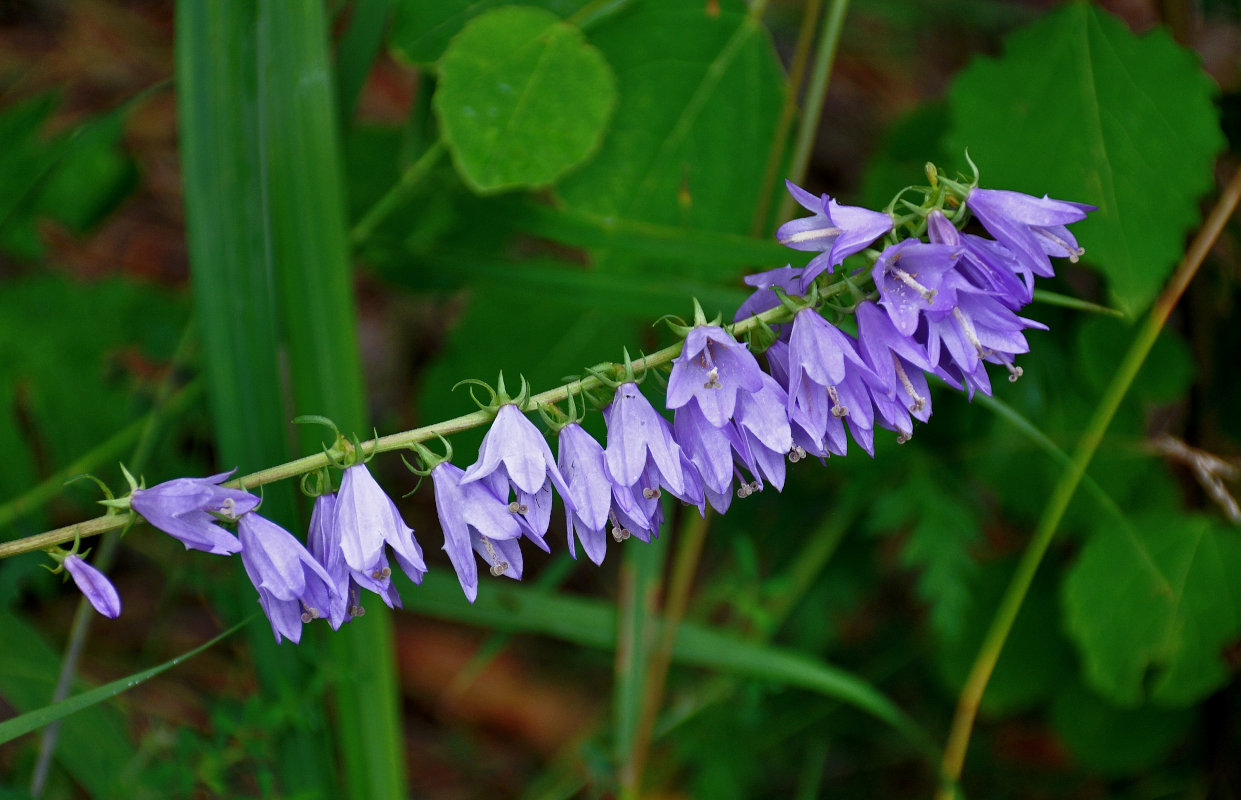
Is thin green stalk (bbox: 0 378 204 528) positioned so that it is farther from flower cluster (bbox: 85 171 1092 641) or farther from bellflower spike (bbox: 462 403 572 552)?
bellflower spike (bbox: 462 403 572 552)

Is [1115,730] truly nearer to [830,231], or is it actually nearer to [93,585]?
[830,231]

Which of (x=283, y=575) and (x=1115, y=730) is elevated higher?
(x=283, y=575)

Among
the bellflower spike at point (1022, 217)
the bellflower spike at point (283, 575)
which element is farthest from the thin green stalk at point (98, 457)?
the bellflower spike at point (1022, 217)

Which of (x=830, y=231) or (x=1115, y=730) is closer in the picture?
(x=830, y=231)

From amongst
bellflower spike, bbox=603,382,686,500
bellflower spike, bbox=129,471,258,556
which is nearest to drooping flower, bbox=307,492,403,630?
bellflower spike, bbox=129,471,258,556

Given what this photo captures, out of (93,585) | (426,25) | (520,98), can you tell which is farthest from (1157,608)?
(93,585)

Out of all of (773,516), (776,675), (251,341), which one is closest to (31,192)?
(251,341)

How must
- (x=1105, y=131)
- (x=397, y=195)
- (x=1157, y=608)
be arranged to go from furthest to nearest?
(x=1157, y=608)
(x=397, y=195)
(x=1105, y=131)

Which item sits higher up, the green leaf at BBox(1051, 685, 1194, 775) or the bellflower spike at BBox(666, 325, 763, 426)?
the bellflower spike at BBox(666, 325, 763, 426)
